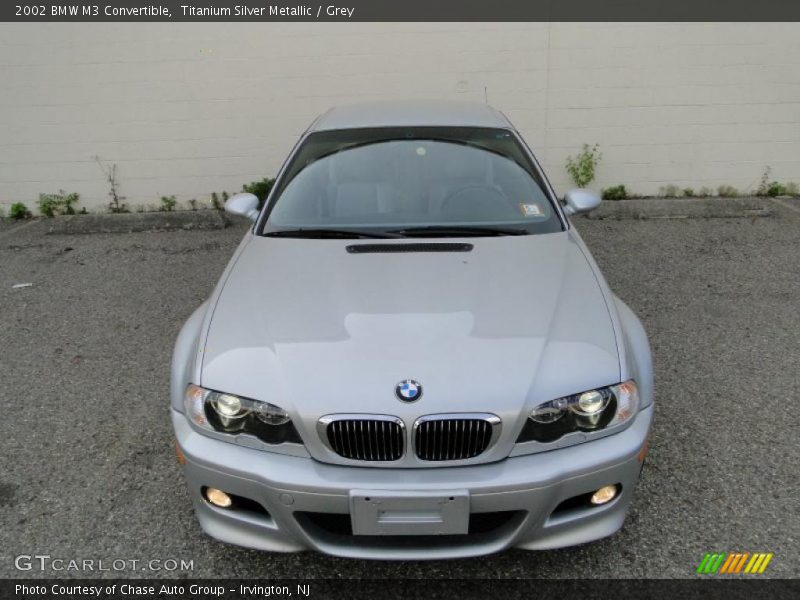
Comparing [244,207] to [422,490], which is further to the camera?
[244,207]

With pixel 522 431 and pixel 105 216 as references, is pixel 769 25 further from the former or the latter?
pixel 105 216

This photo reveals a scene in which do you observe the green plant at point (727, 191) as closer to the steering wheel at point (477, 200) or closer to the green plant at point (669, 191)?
the green plant at point (669, 191)

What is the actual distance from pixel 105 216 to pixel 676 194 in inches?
258

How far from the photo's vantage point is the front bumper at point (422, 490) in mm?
1885

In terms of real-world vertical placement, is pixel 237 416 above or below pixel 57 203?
above

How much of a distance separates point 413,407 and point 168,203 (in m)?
6.05

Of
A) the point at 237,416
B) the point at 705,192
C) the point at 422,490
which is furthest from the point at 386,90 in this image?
the point at 422,490

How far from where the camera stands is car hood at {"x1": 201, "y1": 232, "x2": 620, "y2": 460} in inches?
76.4

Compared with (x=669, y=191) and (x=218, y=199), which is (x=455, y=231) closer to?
(x=218, y=199)

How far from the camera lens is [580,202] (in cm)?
342

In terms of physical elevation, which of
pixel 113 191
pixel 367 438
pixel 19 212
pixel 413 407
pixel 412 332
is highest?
pixel 412 332

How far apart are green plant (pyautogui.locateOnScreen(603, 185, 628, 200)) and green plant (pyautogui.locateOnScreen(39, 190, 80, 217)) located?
6.11 meters
